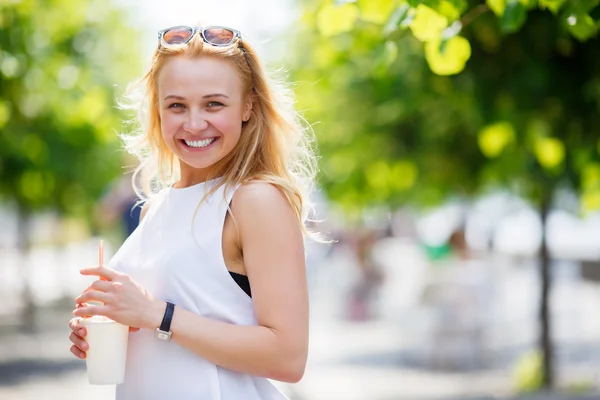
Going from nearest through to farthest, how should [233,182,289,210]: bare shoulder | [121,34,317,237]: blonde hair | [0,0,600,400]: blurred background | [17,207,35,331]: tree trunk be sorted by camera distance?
[233,182,289,210]: bare shoulder
[121,34,317,237]: blonde hair
[0,0,600,400]: blurred background
[17,207,35,331]: tree trunk

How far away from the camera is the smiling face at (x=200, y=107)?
2457 millimetres

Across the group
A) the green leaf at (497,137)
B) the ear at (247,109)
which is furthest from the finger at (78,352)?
the green leaf at (497,137)

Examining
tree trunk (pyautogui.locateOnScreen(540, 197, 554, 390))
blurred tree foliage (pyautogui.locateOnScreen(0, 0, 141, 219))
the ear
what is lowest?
tree trunk (pyautogui.locateOnScreen(540, 197, 554, 390))

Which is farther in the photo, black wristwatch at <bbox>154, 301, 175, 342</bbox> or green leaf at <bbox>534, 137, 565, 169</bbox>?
green leaf at <bbox>534, 137, 565, 169</bbox>

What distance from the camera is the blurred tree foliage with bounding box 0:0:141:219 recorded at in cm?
945

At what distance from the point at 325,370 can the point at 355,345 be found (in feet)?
9.02

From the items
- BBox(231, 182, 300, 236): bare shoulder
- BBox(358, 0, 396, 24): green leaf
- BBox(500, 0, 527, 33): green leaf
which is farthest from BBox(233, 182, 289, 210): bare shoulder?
BBox(358, 0, 396, 24): green leaf

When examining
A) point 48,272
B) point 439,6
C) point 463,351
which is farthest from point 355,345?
point 48,272

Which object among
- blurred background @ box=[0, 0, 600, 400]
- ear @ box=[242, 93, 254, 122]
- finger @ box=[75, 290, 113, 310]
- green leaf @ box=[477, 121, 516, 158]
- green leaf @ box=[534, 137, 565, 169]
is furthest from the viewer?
green leaf @ box=[534, 137, 565, 169]

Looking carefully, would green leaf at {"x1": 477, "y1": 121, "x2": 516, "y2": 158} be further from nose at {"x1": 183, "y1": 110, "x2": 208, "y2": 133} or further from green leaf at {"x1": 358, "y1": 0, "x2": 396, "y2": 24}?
nose at {"x1": 183, "y1": 110, "x2": 208, "y2": 133}

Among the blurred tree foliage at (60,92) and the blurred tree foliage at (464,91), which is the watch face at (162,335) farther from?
the blurred tree foliage at (60,92)

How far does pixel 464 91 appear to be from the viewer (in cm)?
660

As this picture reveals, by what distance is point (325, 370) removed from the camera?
10.9 meters

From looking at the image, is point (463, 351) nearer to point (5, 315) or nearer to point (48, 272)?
point (5, 315)
